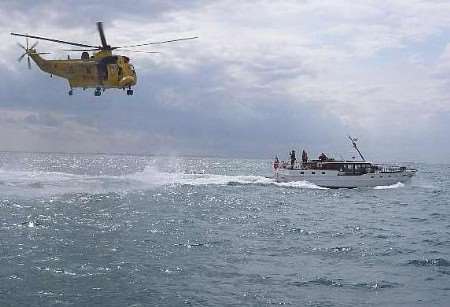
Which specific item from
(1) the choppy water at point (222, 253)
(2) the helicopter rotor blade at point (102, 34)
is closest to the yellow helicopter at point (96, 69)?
(2) the helicopter rotor blade at point (102, 34)

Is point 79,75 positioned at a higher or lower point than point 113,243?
higher

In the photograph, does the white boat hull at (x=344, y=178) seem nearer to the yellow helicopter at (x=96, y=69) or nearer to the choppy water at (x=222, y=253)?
the choppy water at (x=222, y=253)

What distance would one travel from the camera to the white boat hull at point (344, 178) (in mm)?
79125

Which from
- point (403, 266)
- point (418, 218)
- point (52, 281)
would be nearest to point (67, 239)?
point (52, 281)

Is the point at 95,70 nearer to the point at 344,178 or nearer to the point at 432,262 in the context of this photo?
the point at 432,262

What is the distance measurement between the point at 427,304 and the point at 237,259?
11.4 meters

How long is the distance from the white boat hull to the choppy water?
1496 cm

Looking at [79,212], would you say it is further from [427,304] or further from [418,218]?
[427,304]

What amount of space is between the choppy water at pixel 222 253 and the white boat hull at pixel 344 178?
14959 millimetres

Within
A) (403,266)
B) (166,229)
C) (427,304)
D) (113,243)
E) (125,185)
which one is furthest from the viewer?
(125,185)

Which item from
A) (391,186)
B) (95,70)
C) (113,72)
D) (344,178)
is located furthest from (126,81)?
(391,186)

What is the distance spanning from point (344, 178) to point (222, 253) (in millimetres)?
50061

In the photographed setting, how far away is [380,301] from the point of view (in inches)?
882

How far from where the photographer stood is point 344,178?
79000 mm
